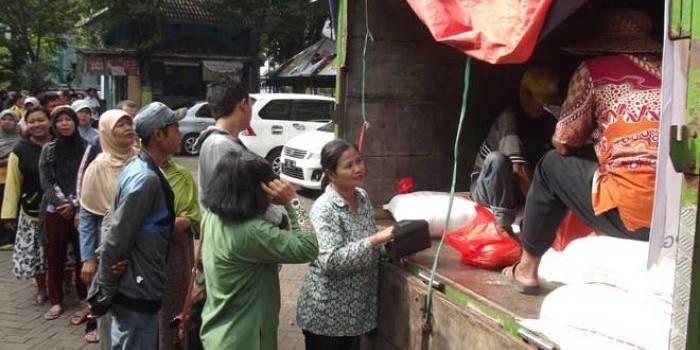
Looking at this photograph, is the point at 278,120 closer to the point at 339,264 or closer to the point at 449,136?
the point at 449,136

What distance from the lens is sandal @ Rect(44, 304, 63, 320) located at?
15.2ft

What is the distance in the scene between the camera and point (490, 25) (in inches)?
93.0

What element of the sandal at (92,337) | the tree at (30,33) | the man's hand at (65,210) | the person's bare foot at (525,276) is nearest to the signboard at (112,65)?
the tree at (30,33)

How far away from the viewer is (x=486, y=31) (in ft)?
7.79

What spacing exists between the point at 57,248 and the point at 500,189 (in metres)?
3.39

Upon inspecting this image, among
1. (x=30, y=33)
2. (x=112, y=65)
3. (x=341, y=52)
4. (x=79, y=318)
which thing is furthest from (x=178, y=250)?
(x=30, y=33)

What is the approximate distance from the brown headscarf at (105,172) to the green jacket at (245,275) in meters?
1.35

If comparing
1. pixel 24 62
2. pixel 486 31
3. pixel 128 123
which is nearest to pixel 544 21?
pixel 486 31

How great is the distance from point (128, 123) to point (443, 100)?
6.73ft

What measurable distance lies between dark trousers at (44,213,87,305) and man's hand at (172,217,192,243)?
5.44 ft

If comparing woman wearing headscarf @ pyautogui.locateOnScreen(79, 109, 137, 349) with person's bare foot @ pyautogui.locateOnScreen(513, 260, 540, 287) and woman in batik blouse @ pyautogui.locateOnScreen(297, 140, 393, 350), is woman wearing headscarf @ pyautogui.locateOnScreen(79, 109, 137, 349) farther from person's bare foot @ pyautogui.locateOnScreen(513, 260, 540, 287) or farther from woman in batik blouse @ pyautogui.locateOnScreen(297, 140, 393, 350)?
person's bare foot @ pyautogui.locateOnScreen(513, 260, 540, 287)

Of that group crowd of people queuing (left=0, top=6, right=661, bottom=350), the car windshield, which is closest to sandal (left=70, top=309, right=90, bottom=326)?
crowd of people queuing (left=0, top=6, right=661, bottom=350)

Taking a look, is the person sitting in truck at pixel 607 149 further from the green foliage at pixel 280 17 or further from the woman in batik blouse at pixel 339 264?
the green foliage at pixel 280 17

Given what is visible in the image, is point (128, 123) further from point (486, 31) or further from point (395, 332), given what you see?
point (486, 31)
